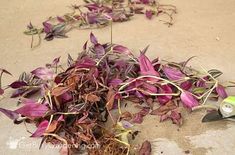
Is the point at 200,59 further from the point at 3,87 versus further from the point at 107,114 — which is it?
the point at 3,87

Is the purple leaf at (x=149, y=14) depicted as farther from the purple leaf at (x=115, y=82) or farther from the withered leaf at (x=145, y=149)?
the withered leaf at (x=145, y=149)

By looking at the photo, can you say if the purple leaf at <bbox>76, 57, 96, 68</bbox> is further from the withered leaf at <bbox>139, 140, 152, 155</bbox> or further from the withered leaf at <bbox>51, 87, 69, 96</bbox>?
the withered leaf at <bbox>139, 140, 152, 155</bbox>

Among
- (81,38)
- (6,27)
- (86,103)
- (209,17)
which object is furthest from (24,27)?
(209,17)

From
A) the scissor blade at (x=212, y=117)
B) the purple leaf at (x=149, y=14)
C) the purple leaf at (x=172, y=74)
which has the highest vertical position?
the purple leaf at (x=149, y=14)

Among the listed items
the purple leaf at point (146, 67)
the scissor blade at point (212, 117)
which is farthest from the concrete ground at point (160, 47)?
the purple leaf at point (146, 67)

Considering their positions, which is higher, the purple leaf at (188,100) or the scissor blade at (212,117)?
the purple leaf at (188,100)

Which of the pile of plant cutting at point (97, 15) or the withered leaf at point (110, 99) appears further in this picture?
the pile of plant cutting at point (97, 15)

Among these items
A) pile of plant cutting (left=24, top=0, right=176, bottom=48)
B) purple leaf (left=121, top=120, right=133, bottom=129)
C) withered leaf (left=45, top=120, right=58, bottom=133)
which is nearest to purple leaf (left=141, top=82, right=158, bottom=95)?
purple leaf (left=121, top=120, right=133, bottom=129)
